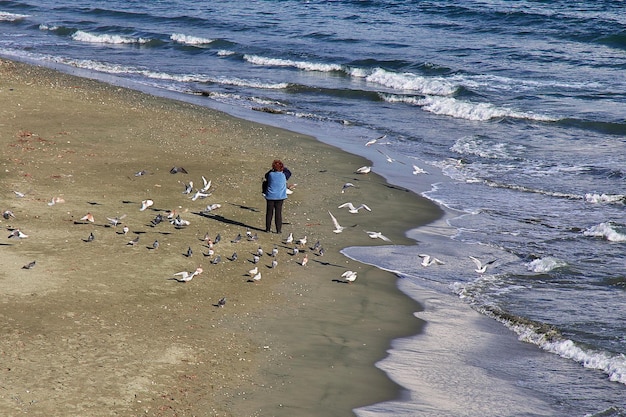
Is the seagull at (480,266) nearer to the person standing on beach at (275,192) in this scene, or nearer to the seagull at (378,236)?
the seagull at (378,236)

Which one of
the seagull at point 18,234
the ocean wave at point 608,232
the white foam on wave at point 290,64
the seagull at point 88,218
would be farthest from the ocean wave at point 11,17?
the ocean wave at point 608,232

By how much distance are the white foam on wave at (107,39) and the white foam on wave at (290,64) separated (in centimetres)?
837

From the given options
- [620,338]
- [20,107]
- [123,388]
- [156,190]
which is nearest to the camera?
[123,388]

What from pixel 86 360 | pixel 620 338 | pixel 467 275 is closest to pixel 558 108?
pixel 467 275

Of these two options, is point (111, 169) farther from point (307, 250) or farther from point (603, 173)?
point (603, 173)

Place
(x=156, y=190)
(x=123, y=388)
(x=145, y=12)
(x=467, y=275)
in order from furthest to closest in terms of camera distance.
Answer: (x=145, y=12) < (x=156, y=190) < (x=467, y=275) < (x=123, y=388)

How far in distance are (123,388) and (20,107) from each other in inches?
644

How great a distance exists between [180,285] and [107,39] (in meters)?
36.9

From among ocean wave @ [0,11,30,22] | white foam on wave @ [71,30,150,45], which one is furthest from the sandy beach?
ocean wave @ [0,11,30,22]

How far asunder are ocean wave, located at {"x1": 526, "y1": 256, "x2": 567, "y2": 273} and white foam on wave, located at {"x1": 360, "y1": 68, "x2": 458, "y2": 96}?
62.1 feet

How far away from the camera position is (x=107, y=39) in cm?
4741

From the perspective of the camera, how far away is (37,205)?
53.0 feet

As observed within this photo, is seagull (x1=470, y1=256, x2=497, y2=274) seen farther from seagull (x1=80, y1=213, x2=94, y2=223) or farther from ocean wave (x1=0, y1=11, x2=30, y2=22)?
ocean wave (x1=0, y1=11, x2=30, y2=22)

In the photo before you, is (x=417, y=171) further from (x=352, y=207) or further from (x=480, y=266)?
(x=480, y=266)
